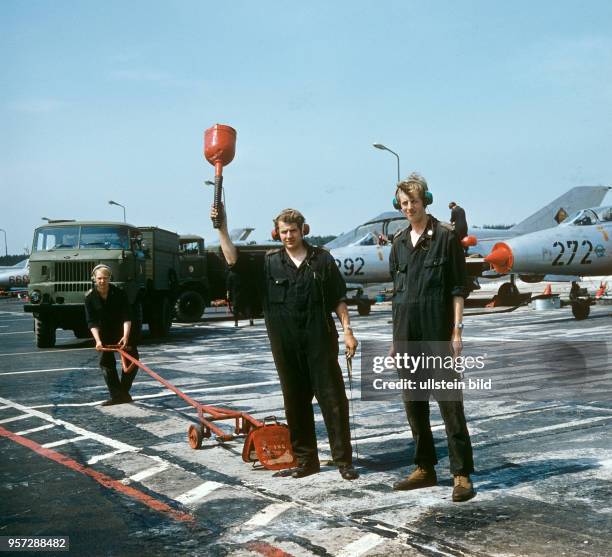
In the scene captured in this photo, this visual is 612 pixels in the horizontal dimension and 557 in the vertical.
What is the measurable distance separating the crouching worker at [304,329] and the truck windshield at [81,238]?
41.0ft

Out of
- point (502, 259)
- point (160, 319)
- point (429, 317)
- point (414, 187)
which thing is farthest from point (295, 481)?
point (160, 319)

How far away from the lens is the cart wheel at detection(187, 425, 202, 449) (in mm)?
6398

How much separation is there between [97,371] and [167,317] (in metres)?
7.23

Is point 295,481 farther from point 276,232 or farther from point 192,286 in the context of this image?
point 192,286

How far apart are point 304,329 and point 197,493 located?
4.25 ft

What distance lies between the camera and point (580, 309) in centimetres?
1875

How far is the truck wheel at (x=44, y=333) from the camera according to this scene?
16875mm

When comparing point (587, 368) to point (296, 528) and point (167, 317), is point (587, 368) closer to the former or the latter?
point (296, 528)

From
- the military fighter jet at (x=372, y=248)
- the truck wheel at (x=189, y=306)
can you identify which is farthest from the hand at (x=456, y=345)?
the truck wheel at (x=189, y=306)

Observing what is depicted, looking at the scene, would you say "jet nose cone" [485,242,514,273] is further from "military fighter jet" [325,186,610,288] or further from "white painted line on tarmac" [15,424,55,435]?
"white painted line on tarmac" [15,424,55,435]

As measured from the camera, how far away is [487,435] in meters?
6.64

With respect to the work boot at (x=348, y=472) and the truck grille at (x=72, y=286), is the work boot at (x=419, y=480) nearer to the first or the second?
the work boot at (x=348, y=472)

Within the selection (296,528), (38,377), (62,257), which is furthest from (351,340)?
(62,257)

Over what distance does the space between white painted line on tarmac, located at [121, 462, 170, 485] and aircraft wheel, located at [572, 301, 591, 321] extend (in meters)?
14.9
